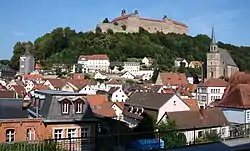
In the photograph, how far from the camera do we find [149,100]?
145 feet

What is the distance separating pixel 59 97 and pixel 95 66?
108m

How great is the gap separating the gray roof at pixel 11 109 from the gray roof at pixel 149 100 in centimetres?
A: 1923

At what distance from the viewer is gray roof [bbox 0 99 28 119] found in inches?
938

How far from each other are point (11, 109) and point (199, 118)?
17.9 meters

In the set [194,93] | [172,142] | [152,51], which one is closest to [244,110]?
[172,142]

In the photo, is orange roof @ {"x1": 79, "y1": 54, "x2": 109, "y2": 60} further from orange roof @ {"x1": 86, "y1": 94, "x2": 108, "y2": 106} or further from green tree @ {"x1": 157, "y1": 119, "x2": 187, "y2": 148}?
green tree @ {"x1": 157, "y1": 119, "x2": 187, "y2": 148}

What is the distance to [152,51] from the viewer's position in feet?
466

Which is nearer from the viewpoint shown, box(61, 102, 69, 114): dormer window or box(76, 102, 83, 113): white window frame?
box(61, 102, 69, 114): dormer window

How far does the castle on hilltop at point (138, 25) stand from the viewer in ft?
533

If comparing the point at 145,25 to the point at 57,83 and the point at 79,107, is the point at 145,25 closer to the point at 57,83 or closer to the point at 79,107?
the point at 57,83

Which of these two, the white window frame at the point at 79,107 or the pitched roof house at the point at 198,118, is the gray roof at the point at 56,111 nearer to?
the white window frame at the point at 79,107

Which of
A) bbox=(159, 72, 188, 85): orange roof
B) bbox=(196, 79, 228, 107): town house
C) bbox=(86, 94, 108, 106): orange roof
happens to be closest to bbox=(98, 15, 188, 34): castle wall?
bbox=(159, 72, 188, 85): orange roof

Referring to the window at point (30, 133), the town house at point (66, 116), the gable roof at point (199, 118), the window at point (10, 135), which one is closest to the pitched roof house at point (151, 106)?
the gable roof at point (199, 118)

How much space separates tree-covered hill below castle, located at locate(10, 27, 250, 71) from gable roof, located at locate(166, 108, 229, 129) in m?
93.7
